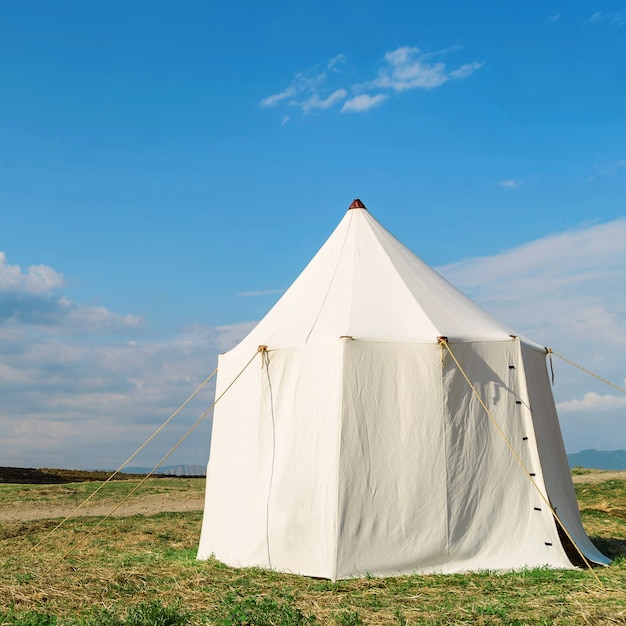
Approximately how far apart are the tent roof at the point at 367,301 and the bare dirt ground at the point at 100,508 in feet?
27.8

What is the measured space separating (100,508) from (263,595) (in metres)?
12.1

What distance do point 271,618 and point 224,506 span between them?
3.63 metres

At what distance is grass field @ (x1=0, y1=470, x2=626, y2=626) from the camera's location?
6105mm

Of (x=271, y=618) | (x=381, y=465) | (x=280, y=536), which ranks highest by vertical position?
(x=381, y=465)

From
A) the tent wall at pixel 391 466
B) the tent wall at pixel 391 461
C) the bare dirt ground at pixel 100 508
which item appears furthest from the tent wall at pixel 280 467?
the bare dirt ground at pixel 100 508

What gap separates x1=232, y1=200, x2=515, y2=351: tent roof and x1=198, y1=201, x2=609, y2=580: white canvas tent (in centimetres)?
3

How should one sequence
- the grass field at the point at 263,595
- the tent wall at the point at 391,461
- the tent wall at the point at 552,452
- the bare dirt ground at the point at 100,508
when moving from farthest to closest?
1. the bare dirt ground at the point at 100,508
2. the tent wall at the point at 552,452
3. the tent wall at the point at 391,461
4. the grass field at the point at 263,595

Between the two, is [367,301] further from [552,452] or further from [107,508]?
[107,508]

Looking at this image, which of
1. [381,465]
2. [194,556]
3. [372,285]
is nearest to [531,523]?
[381,465]

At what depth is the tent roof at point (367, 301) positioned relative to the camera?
9016 mm

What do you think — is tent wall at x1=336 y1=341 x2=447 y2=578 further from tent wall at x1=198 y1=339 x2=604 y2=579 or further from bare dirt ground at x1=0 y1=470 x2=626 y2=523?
bare dirt ground at x1=0 y1=470 x2=626 y2=523

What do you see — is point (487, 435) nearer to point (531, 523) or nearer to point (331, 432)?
point (531, 523)

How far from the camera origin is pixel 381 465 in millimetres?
8305

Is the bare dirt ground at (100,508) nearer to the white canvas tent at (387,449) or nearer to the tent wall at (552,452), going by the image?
the white canvas tent at (387,449)
